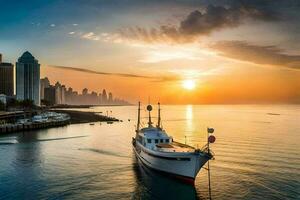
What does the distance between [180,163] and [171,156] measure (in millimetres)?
1686

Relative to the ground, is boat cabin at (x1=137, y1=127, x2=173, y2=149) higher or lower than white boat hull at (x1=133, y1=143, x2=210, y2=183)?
higher

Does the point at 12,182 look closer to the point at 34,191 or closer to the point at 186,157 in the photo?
the point at 34,191

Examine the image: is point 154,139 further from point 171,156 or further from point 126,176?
point 171,156

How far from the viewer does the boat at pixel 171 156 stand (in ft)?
150

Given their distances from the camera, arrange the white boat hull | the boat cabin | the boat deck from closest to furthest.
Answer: the white boat hull → the boat deck → the boat cabin

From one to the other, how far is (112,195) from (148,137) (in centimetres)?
1622

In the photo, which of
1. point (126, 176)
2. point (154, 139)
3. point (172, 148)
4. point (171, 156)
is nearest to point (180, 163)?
point (171, 156)

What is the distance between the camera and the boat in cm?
4578

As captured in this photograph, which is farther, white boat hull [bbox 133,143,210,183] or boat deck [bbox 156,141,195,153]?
boat deck [bbox 156,141,195,153]

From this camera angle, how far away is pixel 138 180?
50.3 meters

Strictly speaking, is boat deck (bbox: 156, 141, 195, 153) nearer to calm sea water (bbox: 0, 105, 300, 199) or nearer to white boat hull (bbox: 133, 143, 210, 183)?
white boat hull (bbox: 133, 143, 210, 183)

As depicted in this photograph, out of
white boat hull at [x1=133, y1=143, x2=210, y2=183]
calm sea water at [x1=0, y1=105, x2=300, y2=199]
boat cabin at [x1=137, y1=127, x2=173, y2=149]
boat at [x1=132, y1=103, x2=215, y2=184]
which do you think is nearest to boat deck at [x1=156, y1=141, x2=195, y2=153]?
boat at [x1=132, y1=103, x2=215, y2=184]

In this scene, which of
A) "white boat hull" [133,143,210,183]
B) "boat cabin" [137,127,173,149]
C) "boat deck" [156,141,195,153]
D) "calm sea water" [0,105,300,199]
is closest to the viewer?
"calm sea water" [0,105,300,199]

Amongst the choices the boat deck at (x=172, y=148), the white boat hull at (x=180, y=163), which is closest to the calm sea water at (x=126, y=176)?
the white boat hull at (x=180, y=163)
